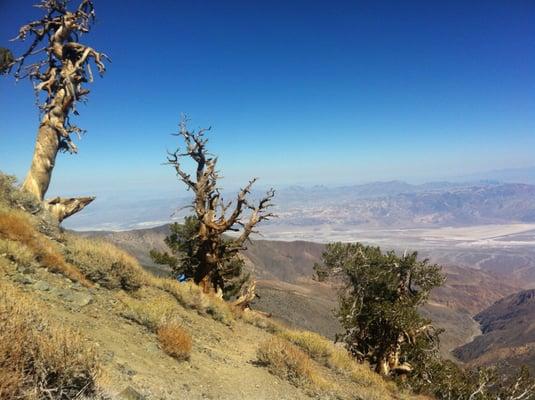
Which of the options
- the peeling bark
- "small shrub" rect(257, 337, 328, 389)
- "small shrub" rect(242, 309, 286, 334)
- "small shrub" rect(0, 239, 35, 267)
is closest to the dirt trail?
"small shrub" rect(257, 337, 328, 389)

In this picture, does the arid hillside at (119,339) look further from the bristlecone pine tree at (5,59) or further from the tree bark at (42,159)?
the bristlecone pine tree at (5,59)

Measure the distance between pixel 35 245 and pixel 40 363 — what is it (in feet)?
23.1

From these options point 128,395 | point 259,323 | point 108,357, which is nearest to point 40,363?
point 128,395

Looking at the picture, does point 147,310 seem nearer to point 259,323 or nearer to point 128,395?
point 128,395

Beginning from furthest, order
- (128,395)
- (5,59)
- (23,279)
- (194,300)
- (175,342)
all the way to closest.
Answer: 1. (5,59)
2. (194,300)
3. (175,342)
4. (23,279)
5. (128,395)

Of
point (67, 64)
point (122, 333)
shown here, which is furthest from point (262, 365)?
point (67, 64)

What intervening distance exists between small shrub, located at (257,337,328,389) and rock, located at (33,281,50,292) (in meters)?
5.23

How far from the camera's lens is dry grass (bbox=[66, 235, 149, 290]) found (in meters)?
11.2

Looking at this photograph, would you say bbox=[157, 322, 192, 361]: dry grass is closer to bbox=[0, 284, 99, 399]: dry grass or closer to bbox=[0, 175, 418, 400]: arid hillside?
bbox=[0, 175, 418, 400]: arid hillside

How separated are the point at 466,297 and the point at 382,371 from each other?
580ft

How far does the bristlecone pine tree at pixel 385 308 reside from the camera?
18.8 metres

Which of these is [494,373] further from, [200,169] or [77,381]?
[77,381]

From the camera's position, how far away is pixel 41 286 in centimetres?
858

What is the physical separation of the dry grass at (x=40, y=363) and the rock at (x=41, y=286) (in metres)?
3.95
